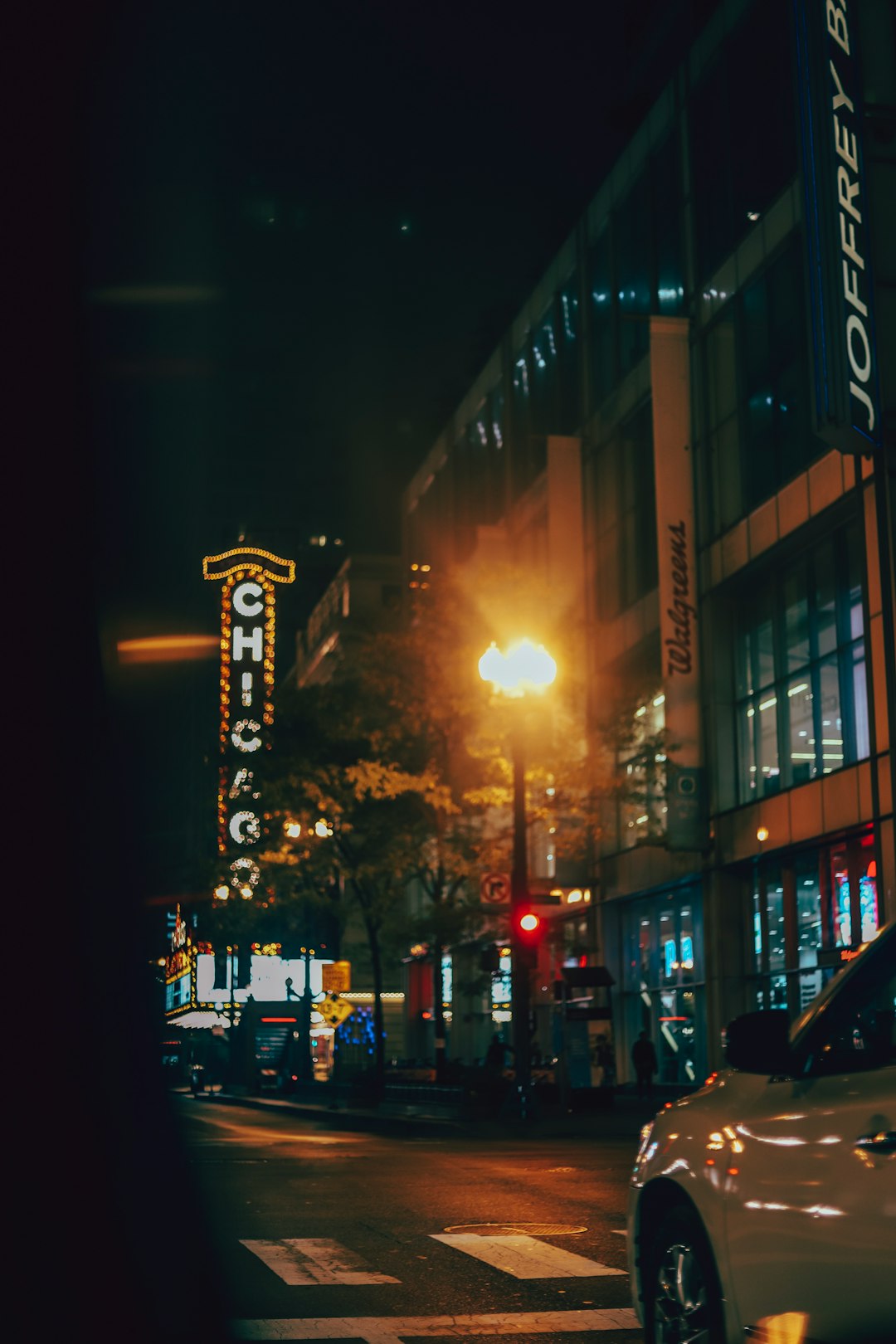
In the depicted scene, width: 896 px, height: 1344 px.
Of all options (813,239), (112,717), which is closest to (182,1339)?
(112,717)

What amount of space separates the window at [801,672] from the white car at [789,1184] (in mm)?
23385

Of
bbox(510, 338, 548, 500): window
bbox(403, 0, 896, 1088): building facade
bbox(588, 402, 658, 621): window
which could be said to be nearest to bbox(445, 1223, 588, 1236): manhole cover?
bbox(403, 0, 896, 1088): building facade

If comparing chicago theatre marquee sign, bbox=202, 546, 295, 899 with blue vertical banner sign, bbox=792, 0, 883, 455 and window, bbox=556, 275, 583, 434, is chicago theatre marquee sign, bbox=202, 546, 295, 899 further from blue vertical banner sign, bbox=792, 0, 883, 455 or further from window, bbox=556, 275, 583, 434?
blue vertical banner sign, bbox=792, 0, 883, 455

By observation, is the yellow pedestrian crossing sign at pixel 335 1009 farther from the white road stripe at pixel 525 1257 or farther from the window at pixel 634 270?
the white road stripe at pixel 525 1257

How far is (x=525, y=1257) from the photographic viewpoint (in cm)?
988

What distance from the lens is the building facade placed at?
2719 centimetres

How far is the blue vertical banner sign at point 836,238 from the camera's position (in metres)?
26.4

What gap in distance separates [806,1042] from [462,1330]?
3127 millimetres

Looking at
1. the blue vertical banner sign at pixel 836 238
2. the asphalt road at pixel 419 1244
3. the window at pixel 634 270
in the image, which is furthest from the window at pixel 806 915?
the window at pixel 634 270

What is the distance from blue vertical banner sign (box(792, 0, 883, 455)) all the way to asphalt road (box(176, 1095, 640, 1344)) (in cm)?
1290

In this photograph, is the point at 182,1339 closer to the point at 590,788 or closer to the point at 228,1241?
the point at 228,1241

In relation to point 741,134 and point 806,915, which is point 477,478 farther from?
point 806,915

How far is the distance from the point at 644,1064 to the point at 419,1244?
26024 millimetres

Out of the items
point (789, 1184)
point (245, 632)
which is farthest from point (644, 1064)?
point (245, 632)
